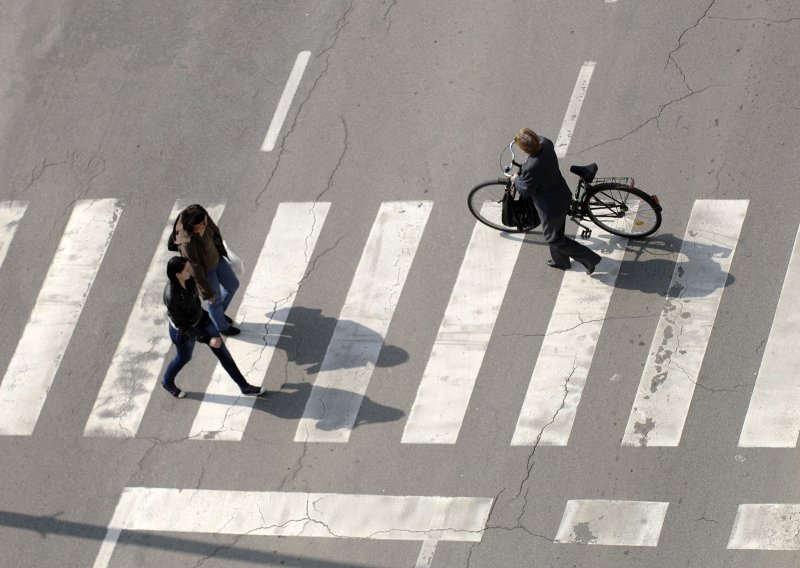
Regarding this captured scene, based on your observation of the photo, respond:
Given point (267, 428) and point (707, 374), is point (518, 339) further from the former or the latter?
point (267, 428)

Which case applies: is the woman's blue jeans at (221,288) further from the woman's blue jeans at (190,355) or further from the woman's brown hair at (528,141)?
the woman's brown hair at (528,141)

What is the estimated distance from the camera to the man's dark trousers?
9.32 meters

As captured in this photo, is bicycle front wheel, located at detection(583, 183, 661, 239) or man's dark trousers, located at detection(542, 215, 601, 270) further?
bicycle front wheel, located at detection(583, 183, 661, 239)

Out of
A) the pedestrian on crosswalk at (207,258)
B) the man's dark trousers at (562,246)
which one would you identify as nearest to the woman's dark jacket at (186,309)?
the pedestrian on crosswalk at (207,258)

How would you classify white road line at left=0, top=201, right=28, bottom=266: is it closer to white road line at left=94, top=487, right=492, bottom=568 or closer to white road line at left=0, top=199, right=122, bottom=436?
white road line at left=0, top=199, right=122, bottom=436

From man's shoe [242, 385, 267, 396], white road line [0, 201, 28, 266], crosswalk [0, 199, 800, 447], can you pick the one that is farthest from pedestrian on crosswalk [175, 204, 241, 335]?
white road line [0, 201, 28, 266]

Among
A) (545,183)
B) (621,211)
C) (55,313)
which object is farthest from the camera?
(55,313)

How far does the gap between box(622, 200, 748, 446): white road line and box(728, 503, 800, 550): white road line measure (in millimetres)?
874

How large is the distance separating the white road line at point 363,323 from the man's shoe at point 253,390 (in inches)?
19.1

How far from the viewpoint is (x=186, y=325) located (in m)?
8.66

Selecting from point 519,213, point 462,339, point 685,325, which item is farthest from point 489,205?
point 685,325

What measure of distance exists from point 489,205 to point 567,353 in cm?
189

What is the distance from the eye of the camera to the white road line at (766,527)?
8203 mm

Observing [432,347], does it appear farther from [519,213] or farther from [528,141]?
[528,141]
